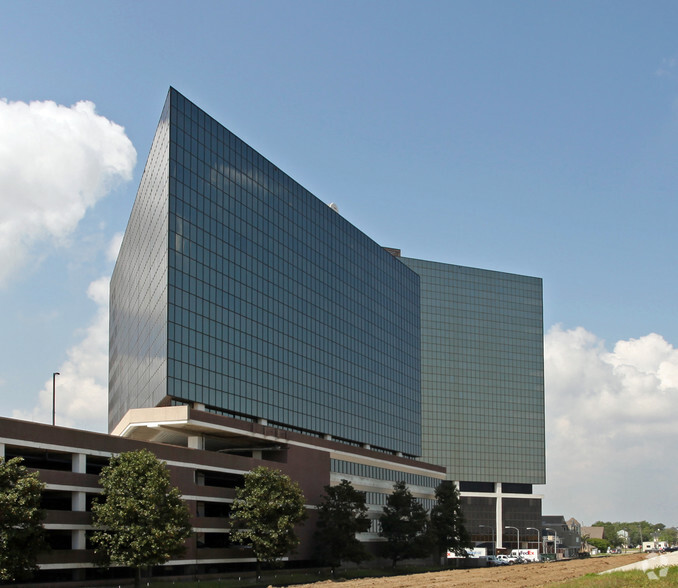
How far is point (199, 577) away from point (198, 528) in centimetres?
456

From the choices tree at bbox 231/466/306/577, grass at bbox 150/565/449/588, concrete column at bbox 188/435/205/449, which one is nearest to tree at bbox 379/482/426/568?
grass at bbox 150/565/449/588

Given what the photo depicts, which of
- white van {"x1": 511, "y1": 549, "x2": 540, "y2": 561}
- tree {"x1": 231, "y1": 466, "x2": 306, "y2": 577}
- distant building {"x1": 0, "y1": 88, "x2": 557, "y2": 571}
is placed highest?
distant building {"x1": 0, "y1": 88, "x2": 557, "y2": 571}

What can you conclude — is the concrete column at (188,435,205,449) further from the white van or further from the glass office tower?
the white van

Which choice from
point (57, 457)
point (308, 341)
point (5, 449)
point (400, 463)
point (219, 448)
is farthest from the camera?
point (400, 463)

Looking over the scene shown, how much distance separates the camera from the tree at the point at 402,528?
388 feet

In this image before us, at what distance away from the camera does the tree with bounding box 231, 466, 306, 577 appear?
8525cm

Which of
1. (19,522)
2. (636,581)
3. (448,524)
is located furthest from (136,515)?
(448,524)

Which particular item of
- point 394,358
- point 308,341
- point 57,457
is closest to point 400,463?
point 394,358

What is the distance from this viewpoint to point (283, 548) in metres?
86.6

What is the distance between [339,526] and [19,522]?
49609mm

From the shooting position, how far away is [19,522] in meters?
57.8

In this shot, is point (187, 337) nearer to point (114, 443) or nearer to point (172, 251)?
point (172, 251)

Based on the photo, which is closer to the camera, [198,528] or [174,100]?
[198,528]

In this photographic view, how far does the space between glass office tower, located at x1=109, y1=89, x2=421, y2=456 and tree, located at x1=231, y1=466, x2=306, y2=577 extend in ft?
32.6
